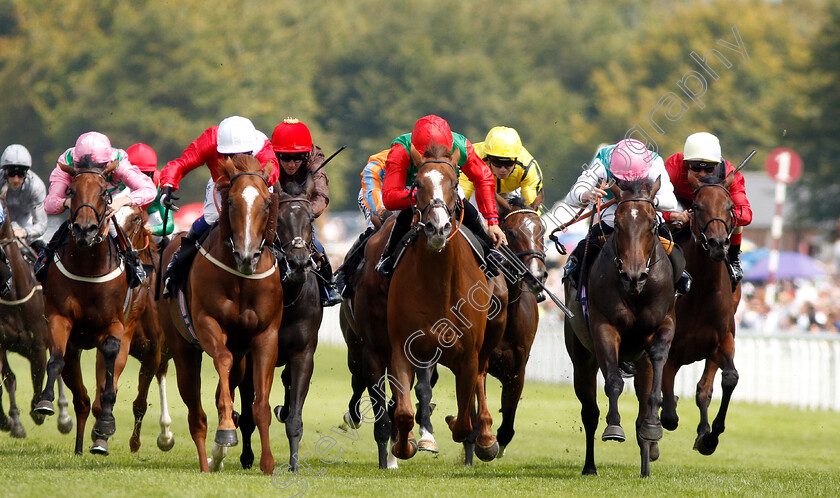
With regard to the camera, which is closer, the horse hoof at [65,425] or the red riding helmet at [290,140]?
the red riding helmet at [290,140]

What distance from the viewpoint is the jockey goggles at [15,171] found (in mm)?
11873

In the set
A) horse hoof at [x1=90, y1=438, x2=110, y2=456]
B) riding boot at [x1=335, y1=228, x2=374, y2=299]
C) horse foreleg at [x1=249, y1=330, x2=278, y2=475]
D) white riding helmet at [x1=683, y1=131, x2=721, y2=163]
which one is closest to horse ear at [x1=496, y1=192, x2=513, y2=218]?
riding boot at [x1=335, y1=228, x2=374, y2=299]

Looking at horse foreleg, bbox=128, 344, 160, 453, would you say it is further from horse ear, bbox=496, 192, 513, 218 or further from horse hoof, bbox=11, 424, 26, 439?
horse ear, bbox=496, 192, 513, 218

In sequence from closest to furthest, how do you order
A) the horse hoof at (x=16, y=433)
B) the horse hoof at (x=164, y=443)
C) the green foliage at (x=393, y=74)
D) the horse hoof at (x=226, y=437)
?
the horse hoof at (x=226, y=437), the horse hoof at (x=164, y=443), the horse hoof at (x=16, y=433), the green foliage at (x=393, y=74)

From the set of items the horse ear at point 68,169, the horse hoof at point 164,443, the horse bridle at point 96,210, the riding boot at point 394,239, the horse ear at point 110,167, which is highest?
the horse ear at point 110,167

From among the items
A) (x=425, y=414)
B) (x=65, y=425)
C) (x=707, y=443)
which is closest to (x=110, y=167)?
(x=425, y=414)

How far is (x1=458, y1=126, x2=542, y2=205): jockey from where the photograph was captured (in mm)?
10438

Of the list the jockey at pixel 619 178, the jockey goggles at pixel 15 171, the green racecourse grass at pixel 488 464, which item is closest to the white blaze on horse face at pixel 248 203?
the green racecourse grass at pixel 488 464

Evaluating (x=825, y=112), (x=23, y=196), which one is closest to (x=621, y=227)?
(x=23, y=196)

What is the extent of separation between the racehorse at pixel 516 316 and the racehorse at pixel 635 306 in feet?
2.70

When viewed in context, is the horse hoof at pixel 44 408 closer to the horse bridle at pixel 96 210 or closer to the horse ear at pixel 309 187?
the horse bridle at pixel 96 210

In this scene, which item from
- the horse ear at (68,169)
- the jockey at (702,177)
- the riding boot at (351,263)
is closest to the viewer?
the horse ear at (68,169)

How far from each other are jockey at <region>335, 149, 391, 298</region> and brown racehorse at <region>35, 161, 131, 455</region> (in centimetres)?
174

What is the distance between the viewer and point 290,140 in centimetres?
955
